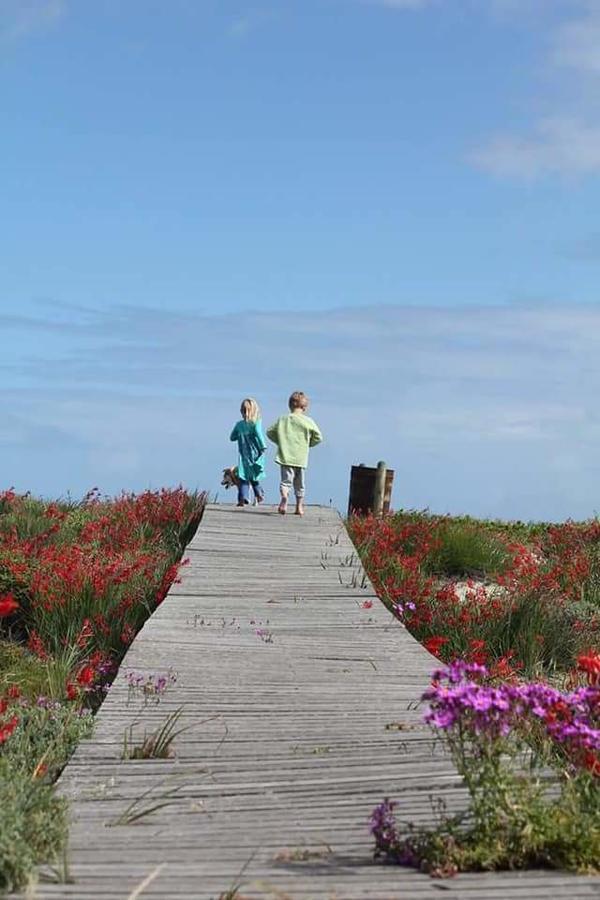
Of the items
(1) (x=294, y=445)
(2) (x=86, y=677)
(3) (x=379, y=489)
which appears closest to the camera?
(2) (x=86, y=677)

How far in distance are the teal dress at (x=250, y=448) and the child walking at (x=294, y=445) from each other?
0.56 metres

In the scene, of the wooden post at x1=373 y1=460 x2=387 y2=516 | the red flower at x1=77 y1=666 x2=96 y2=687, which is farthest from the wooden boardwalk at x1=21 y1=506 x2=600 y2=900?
the wooden post at x1=373 y1=460 x2=387 y2=516

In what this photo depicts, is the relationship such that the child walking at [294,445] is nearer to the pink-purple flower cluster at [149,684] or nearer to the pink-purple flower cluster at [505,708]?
the pink-purple flower cluster at [149,684]

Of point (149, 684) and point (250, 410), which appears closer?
point (149, 684)

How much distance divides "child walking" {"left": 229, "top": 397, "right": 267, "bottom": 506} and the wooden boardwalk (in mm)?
9058

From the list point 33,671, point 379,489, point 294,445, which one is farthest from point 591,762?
point 379,489

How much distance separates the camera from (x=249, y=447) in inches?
776

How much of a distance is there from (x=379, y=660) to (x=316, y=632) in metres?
1.10

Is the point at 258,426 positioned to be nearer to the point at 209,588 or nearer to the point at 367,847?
the point at 209,588

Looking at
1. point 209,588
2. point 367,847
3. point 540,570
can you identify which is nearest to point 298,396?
point 540,570

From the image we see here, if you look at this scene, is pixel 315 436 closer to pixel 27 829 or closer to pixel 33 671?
pixel 33 671

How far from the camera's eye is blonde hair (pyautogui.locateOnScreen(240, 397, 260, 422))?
64.3 feet

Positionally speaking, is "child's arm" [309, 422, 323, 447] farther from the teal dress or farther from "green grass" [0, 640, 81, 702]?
"green grass" [0, 640, 81, 702]

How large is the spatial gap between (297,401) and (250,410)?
0.84m
